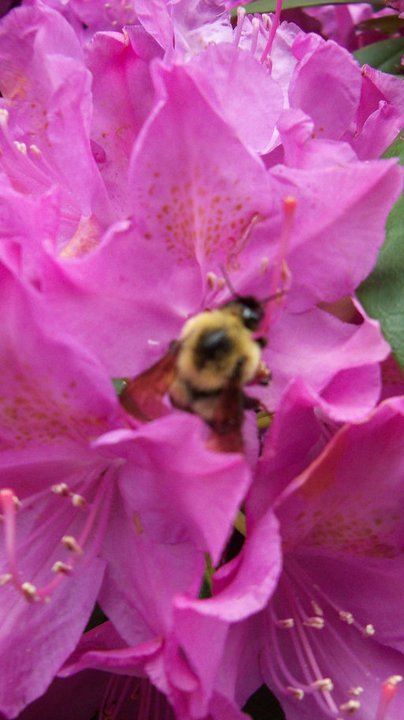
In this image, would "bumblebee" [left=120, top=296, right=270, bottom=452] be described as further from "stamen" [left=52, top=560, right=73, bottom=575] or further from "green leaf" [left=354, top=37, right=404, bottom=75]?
"green leaf" [left=354, top=37, right=404, bottom=75]

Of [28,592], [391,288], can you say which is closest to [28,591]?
[28,592]

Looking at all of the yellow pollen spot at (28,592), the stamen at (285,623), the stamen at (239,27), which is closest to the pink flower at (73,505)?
the yellow pollen spot at (28,592)

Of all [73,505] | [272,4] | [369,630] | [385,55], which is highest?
[272,4]

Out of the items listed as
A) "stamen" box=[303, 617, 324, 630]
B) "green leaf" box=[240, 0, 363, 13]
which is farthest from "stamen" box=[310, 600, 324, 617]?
"green leaf" box=[240, 0, 363, 13]

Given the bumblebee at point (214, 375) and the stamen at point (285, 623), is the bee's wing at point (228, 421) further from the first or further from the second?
the stamen at point (285, 623)

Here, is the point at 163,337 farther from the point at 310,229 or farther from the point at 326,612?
the point at 326,612

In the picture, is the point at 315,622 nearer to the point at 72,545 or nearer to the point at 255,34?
the point at 72,545

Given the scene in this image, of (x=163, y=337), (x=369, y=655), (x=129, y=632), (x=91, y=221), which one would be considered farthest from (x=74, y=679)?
(x=91, y=221)
